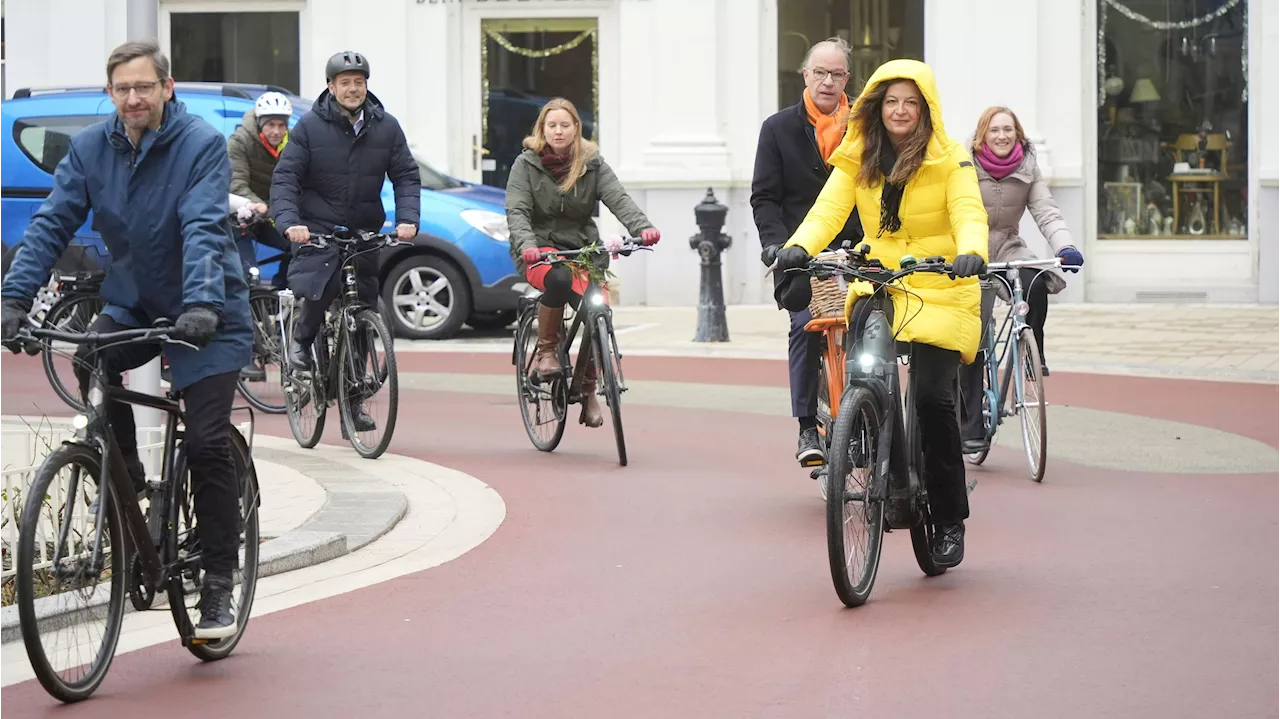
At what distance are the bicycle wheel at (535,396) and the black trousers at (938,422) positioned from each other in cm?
364

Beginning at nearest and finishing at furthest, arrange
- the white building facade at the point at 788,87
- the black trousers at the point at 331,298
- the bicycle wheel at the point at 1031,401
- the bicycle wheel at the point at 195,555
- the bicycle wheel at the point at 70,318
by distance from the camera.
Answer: the bicycle wheel at the point at 195,555
the bicycle wheel at the point at 1031,401
the black trousers at the point at 331,298
the bicycle wheel at the point at 70,318
the white building facade at the point at 788,87

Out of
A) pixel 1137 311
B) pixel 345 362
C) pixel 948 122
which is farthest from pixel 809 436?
pixel 948 122

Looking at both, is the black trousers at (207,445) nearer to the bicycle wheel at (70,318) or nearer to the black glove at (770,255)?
the black glove at (770,255)

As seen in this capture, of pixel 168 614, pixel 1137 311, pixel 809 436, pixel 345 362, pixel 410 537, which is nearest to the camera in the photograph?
pixel 168 614

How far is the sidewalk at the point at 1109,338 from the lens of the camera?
48.5 feet

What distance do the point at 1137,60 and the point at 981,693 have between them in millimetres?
17256

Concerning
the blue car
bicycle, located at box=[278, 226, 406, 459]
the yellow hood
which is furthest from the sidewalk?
the yellow hood

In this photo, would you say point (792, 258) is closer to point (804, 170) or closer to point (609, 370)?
point (804, 170)

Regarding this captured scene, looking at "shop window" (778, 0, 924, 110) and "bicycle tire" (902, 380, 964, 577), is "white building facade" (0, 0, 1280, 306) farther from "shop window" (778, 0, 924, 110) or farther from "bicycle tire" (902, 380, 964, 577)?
"bicycle tire" (902, 380, 964, 577)

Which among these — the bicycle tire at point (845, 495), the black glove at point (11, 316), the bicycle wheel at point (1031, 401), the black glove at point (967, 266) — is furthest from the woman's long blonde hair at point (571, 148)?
the black glove at point (11, 316)

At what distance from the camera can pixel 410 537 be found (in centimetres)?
807

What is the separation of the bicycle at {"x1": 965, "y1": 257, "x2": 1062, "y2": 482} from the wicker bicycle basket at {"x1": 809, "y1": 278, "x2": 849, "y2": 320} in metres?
1.36

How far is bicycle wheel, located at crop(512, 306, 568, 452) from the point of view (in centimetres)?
1049

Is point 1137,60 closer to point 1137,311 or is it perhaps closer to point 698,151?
point 1137,311
